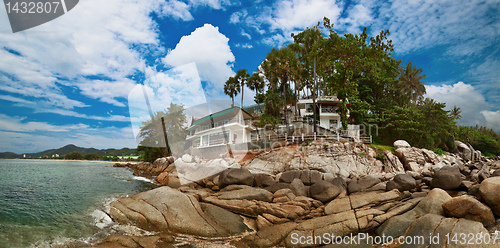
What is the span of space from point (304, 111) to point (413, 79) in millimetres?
23129

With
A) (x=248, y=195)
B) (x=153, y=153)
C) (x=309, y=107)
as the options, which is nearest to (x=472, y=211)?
(x=248, y=195)

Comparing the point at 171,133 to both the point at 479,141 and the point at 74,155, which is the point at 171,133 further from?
the point at 74,155

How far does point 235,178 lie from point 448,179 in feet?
38.5

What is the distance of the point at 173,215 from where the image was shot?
9.49 m

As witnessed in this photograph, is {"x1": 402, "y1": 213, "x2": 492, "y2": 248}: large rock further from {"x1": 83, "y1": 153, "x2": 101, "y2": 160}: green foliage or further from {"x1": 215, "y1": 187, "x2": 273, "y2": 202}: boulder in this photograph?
{"x1": 83, "y1": 153, "x2": 101, "y2": 160}: green foliage

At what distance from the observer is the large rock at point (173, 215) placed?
912 centimetres

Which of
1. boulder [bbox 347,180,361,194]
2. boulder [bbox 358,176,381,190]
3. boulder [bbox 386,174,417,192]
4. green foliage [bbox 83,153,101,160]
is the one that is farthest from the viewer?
green foliage [bbox 83,153,101,160]

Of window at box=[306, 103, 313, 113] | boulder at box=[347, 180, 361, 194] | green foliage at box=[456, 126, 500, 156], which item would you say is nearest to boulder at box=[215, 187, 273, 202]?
boulder at box=[347, 180, 361, 194]

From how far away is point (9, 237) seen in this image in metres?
7.87

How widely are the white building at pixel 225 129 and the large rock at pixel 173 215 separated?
1936 cm

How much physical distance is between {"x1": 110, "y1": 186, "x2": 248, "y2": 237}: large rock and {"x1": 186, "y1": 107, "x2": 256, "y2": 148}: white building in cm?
1936

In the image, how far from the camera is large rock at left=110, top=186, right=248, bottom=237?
9.12m

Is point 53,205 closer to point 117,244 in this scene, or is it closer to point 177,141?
point 117,244

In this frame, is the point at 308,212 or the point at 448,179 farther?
the point at 448,179
